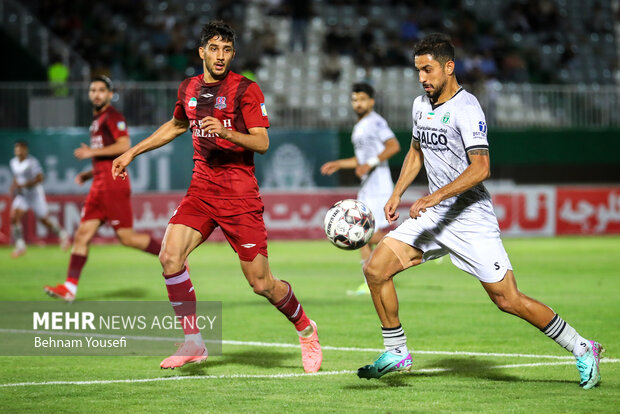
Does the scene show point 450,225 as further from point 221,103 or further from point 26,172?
point 26,172

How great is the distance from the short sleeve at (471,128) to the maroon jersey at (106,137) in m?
6.03

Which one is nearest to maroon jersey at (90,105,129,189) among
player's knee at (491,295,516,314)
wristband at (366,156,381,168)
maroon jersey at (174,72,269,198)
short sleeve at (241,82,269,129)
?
wristband at (366,156,381,168)

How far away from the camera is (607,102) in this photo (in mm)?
27594

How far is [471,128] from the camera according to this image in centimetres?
Answer: 672

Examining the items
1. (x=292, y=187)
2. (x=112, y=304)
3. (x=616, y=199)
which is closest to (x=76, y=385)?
(x=112, y=304)

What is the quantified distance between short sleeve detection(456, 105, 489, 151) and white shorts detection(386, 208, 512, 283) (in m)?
0.58

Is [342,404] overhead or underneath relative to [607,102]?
underneath

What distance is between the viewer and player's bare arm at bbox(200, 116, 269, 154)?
6723 millimetres

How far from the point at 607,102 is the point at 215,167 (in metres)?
22.2

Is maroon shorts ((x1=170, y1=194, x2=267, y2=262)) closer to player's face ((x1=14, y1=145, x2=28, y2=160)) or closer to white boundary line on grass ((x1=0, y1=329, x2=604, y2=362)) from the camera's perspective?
white boundary line on grass ((x1=0, y1=329, x2=604, y2=362))

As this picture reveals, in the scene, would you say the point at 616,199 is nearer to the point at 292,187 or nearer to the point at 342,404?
the point at 292,187

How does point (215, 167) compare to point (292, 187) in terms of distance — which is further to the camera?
point (292, 187)

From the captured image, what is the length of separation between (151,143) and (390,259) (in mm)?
2124

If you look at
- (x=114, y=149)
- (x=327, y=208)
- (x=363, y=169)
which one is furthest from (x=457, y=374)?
(x=327, y=208)
